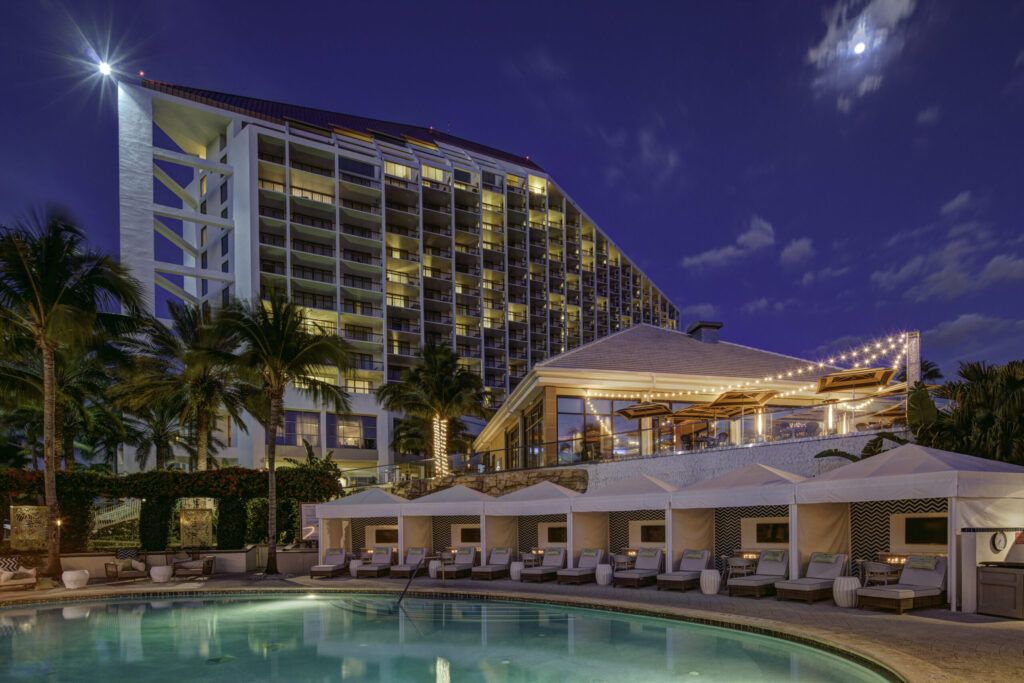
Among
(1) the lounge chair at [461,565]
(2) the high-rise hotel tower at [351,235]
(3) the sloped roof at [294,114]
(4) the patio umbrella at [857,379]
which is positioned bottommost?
(1) the lounge chair at [461,565]

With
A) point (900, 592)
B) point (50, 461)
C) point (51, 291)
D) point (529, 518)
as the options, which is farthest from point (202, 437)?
point (900, 592)

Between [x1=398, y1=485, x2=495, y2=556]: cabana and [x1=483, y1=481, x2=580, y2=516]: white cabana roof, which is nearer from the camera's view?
[x1=483, y1=481, x2=580, y2=516]: white cabana roof

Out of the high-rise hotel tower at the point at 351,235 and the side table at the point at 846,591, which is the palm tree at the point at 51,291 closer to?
the side table at the point at 846,591

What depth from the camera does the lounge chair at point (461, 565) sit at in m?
18.6

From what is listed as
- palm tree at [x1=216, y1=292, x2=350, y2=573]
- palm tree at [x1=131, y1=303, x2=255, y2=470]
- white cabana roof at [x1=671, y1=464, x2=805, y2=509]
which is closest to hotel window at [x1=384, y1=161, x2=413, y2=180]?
palm tree at [x1=131, y1=303, x2=255, y2=470]

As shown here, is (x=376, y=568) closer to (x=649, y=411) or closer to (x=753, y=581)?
(x=649, y=411)

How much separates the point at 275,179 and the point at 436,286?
16599 mm

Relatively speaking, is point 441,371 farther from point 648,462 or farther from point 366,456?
point 366,456

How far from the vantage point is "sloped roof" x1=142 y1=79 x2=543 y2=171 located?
172 feet

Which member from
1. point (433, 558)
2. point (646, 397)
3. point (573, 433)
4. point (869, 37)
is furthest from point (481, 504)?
point (869, 37)

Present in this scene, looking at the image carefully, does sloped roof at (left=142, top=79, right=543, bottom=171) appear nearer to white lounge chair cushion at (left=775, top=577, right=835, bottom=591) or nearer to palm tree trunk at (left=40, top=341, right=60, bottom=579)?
palm tree trunk at (left=40, top=341, right=60, bottom=579)

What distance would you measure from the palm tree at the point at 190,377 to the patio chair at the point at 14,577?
7.29m

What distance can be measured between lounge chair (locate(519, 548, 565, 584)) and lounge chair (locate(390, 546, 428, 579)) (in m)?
3.22

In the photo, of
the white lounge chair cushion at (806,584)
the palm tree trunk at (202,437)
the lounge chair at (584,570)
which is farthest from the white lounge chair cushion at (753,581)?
the palm tree trunk at (202,437)
